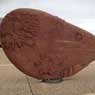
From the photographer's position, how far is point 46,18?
2.35 ft

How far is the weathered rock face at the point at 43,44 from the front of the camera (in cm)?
71

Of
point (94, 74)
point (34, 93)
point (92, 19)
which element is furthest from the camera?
point (92, 19)

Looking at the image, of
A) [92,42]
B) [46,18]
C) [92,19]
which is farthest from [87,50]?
[92,19]

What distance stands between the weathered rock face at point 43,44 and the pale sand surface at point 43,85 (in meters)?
0.03

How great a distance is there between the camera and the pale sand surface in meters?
0.67

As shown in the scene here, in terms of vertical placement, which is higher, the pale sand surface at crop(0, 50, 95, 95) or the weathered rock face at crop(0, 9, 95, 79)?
the weathered rock face at crop(0, 9, 95, 79)

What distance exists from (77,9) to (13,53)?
0.38 m

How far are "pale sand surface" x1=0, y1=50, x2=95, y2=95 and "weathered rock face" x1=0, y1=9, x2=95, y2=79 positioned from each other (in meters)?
0.03

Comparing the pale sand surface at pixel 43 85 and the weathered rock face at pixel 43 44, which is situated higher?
the weathered rock face at pixel 43 44

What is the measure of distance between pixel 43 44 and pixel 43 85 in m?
0.10

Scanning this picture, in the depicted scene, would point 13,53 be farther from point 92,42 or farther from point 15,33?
point 92,42

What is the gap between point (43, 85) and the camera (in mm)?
729

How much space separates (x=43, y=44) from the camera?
713 millimetres

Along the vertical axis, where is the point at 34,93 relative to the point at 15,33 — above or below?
below
